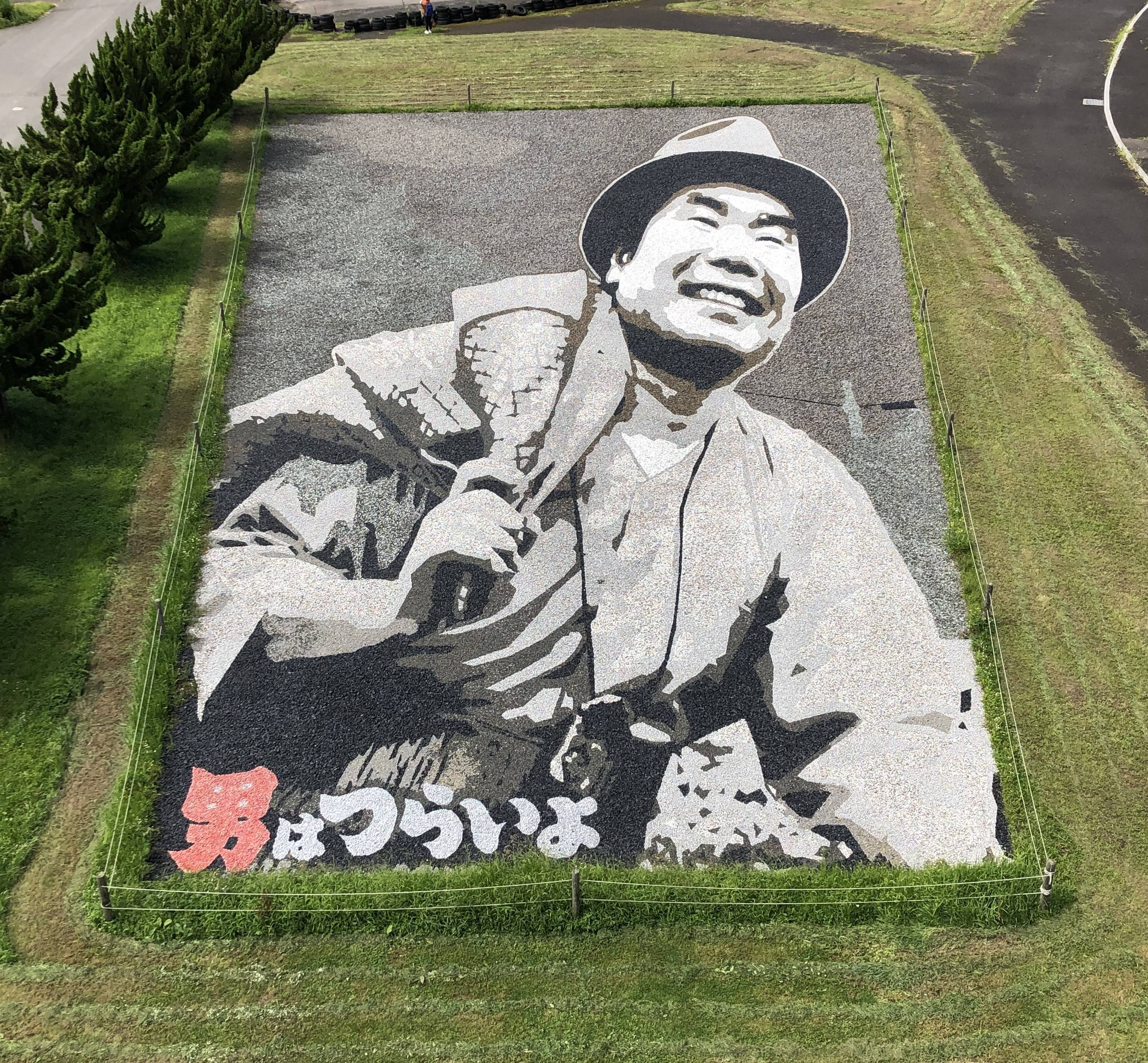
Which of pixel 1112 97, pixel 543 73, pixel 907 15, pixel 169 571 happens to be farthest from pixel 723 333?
pixel 907 15

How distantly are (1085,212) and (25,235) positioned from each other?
24047mm

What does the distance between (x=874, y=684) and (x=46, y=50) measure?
33312 millimetres

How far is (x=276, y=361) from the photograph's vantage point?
78.3 ft

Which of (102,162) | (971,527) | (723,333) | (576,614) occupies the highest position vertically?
(102,162)

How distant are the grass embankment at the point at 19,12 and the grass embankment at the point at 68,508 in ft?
54.1

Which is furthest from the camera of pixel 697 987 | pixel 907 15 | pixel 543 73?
pixel 907 15

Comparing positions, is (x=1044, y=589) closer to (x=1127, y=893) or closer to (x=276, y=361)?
(x=1127, y=893)

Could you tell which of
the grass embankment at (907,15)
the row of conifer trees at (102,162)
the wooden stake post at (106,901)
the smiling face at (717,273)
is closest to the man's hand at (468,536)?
the smiling face at (717,273)

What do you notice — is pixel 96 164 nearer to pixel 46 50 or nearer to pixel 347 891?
pixel 46 50

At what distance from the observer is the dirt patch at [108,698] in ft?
49.4

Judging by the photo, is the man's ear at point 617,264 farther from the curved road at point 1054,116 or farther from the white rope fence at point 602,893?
the white rope fence at point 602,893

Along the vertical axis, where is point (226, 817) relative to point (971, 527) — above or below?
below

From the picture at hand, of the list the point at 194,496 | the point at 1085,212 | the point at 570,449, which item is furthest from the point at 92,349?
the point at 1085,212

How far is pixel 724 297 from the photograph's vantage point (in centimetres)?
2483
